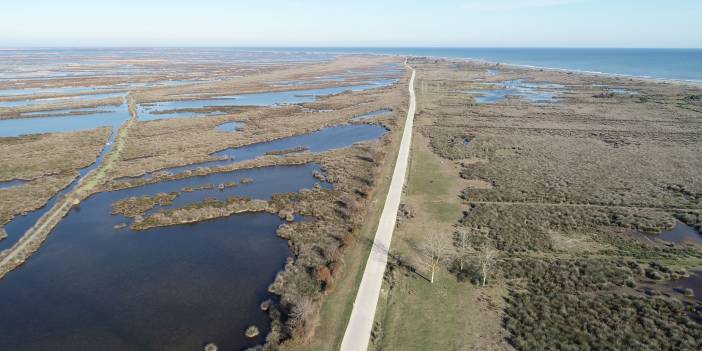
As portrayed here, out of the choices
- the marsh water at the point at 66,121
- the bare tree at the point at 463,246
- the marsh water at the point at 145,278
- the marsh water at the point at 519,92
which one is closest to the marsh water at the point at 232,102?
the marsh water at the point at 66,121

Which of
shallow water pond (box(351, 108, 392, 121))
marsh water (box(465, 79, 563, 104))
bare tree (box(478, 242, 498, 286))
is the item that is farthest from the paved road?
marsh water (box(465, 79, 563, 104))

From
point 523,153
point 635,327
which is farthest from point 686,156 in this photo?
point 635,327

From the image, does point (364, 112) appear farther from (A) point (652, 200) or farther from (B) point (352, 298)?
(B) point (352, 298)

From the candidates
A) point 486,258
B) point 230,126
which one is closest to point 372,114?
point 230,126

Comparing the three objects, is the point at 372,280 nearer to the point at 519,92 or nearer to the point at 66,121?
the point at 66,121

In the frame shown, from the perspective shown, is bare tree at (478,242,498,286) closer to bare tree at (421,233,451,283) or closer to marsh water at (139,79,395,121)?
bare tree at (421,233,451,283)

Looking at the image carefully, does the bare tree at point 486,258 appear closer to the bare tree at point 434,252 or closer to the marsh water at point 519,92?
the bare tree at point 434,252
